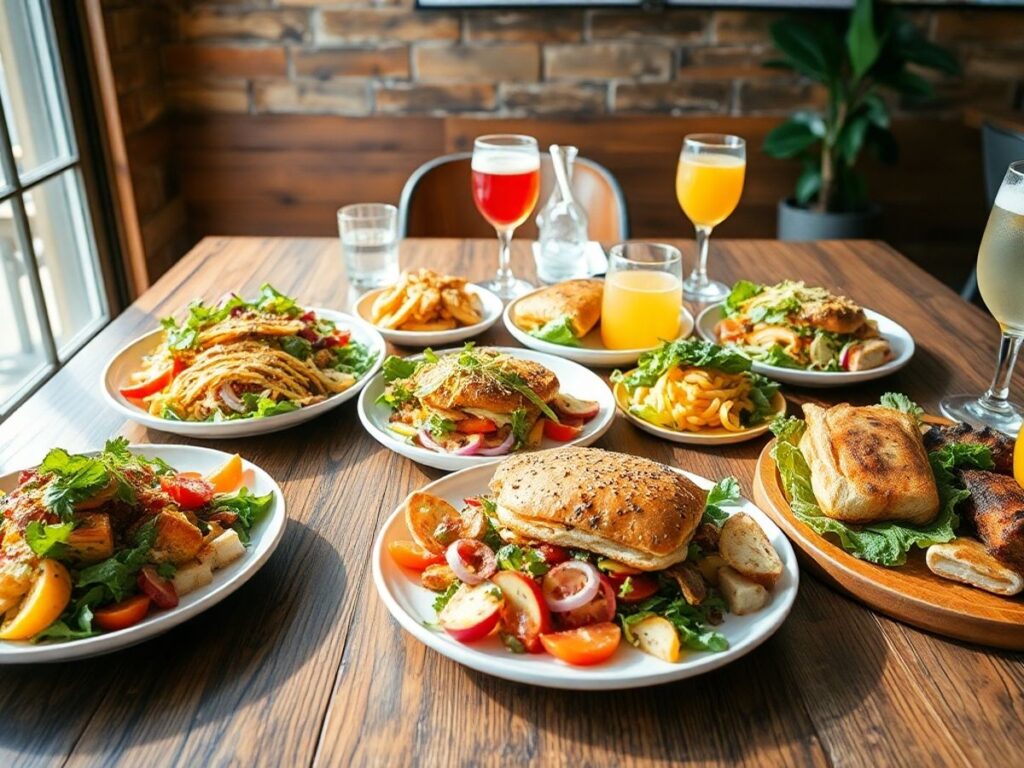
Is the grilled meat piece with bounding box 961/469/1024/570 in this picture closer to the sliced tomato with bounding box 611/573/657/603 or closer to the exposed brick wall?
the sliced tomato with bounding box 611/573/657/603

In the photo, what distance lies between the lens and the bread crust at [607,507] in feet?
3.21

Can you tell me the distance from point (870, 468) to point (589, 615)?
459mm

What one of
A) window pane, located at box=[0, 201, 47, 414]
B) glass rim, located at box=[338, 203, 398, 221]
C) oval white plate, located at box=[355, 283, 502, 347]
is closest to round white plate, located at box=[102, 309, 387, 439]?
oval white plate, located at box=[355, 283, 502, 347]

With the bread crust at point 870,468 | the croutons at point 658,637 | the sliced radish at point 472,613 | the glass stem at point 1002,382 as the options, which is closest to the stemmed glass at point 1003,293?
the glass stem at point 1002,382

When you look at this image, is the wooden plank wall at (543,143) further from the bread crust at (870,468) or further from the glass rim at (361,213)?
the bread crust at (870,468)

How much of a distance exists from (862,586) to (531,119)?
3.30 meters

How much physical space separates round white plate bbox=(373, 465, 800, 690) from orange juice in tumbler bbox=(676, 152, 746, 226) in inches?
48.2

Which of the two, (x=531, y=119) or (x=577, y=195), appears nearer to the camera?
(x=577, y=195)

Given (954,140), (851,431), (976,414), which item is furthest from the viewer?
(954,140)

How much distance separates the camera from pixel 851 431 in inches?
47.6

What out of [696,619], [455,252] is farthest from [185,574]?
[455,252]

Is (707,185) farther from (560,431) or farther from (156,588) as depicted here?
(156,588)

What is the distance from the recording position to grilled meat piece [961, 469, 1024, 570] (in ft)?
3.32

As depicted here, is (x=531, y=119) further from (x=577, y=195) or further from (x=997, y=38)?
(x=997, y=38)
